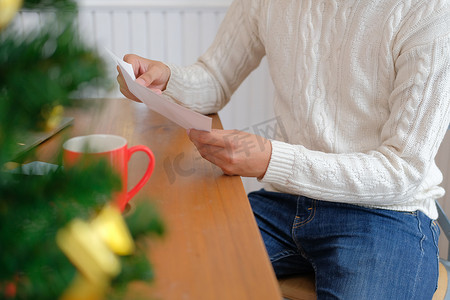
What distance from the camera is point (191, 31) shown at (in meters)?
1.90

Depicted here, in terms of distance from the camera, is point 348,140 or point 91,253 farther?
point 348,140

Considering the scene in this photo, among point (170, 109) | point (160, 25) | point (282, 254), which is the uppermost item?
point (170, 109)

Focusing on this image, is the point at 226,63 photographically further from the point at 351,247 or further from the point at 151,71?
the point at 351,247

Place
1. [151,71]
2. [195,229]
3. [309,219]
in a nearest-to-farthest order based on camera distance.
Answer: [195,229] < [309,219] < [151,71]

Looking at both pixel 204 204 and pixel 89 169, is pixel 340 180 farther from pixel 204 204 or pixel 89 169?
pixel 89 169

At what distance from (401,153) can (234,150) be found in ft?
0.99

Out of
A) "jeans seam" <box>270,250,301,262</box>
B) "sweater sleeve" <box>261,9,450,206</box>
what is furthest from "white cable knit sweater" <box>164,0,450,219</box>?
"jeans seam" <box>270,250,301,262</box>

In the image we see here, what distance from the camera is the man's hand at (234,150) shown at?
777mm

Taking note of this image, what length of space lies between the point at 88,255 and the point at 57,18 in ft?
0.38

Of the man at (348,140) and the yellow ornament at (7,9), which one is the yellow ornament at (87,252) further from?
the man at (348,140)

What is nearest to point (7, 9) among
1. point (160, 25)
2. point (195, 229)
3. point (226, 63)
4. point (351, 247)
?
point (195, 229)

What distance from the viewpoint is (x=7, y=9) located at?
230 millimetres

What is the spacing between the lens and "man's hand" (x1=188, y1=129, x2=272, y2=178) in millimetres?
777

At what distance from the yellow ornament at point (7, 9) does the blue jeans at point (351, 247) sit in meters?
0.68
